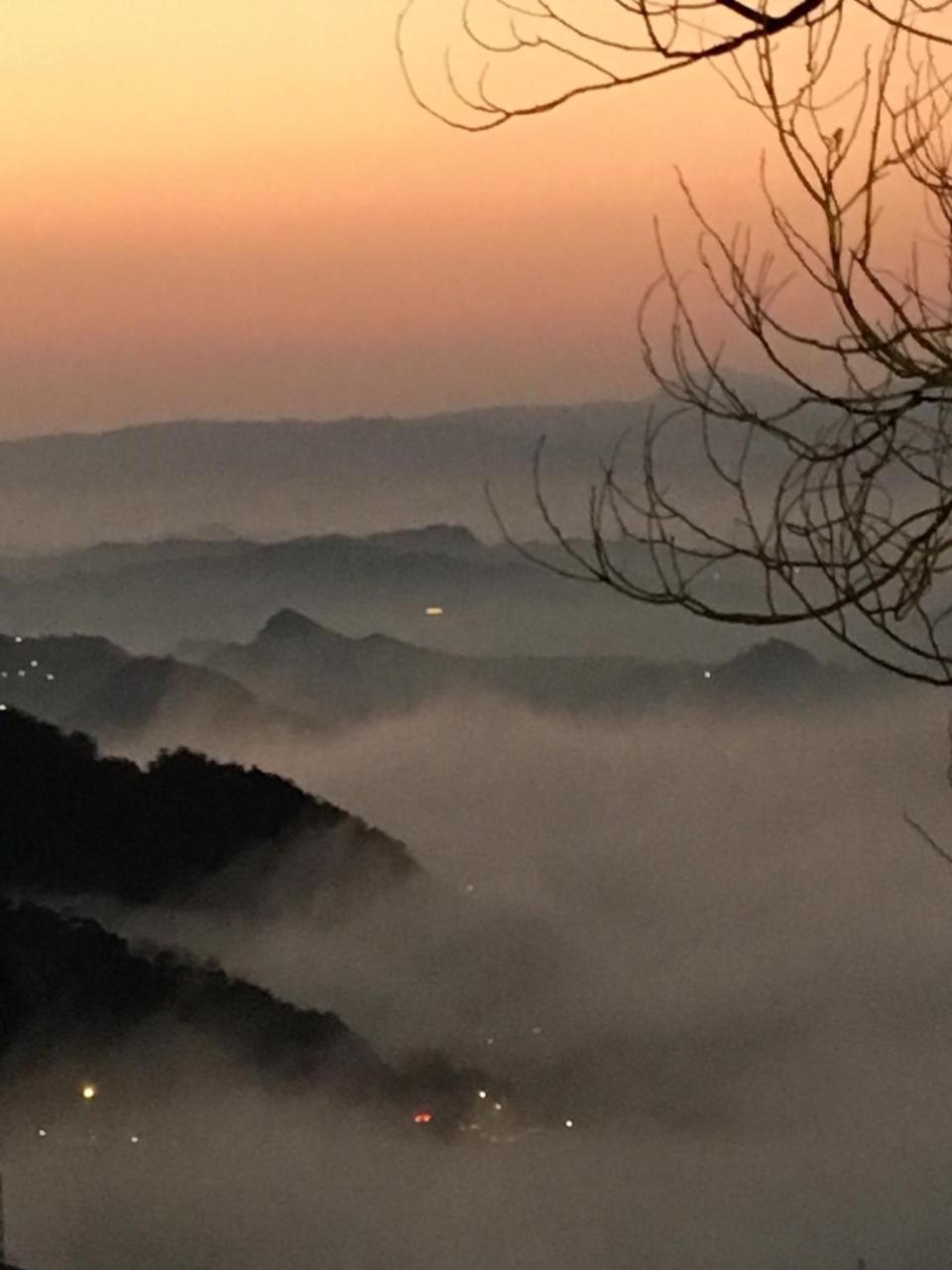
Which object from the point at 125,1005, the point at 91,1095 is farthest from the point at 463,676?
the point at 91,1095

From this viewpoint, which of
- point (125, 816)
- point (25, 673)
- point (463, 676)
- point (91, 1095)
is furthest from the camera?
point (463, 676)

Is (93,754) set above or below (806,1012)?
above

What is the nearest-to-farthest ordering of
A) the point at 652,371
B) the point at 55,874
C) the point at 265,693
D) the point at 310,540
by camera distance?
the point at 652,371 → the point at 55,874 → the point at 265,693 → the point at 310,540

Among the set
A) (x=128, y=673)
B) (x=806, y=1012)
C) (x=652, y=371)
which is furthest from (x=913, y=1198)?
(x=652, y=371)

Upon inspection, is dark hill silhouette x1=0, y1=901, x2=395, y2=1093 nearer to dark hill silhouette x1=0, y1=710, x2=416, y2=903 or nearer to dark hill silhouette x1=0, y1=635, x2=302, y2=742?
dark hill silhouette x1=0, y1=710, x2=416, y2=903

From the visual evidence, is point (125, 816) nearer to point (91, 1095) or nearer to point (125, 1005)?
point (125, 1005)

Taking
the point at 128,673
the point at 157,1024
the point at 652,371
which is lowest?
the point at 128,673

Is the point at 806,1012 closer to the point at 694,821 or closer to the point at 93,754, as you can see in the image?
the point at 694,821
